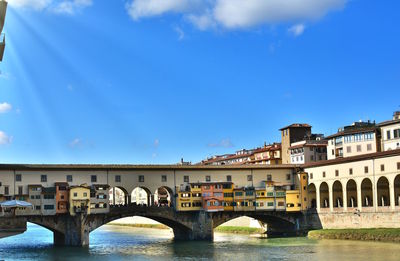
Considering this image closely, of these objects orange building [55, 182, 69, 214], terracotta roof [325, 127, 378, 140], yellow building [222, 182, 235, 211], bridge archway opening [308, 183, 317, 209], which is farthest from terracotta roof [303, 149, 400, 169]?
orange building [55, 182, 69, 214]

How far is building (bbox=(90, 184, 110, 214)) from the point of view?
75.5 meters

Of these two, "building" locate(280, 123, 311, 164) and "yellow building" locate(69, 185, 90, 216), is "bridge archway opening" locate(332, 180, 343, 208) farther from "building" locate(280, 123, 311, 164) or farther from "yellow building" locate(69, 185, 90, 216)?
"yellow building" locate(69, 185, 90, 216)

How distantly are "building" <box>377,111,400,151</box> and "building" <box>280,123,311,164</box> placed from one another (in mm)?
27773

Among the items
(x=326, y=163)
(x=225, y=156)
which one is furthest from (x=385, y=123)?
(x=225, y=156)

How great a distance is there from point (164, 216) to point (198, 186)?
6.40 meters

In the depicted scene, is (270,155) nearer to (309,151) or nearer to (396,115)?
(309,151)

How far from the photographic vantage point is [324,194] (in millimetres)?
88125

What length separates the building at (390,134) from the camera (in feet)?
295

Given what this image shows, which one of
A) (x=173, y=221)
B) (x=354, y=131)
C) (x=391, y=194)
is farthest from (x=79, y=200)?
(x=354, y=131)

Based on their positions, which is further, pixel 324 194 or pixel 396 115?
pixel 396 115

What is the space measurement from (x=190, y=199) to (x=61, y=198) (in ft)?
55.1

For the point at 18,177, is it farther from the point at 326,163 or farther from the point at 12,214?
the point at 326,163

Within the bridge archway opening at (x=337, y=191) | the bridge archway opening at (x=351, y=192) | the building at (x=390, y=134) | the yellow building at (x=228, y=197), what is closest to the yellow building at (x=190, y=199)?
the yellow building at (x=228, y=197)

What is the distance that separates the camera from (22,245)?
7425 cm
